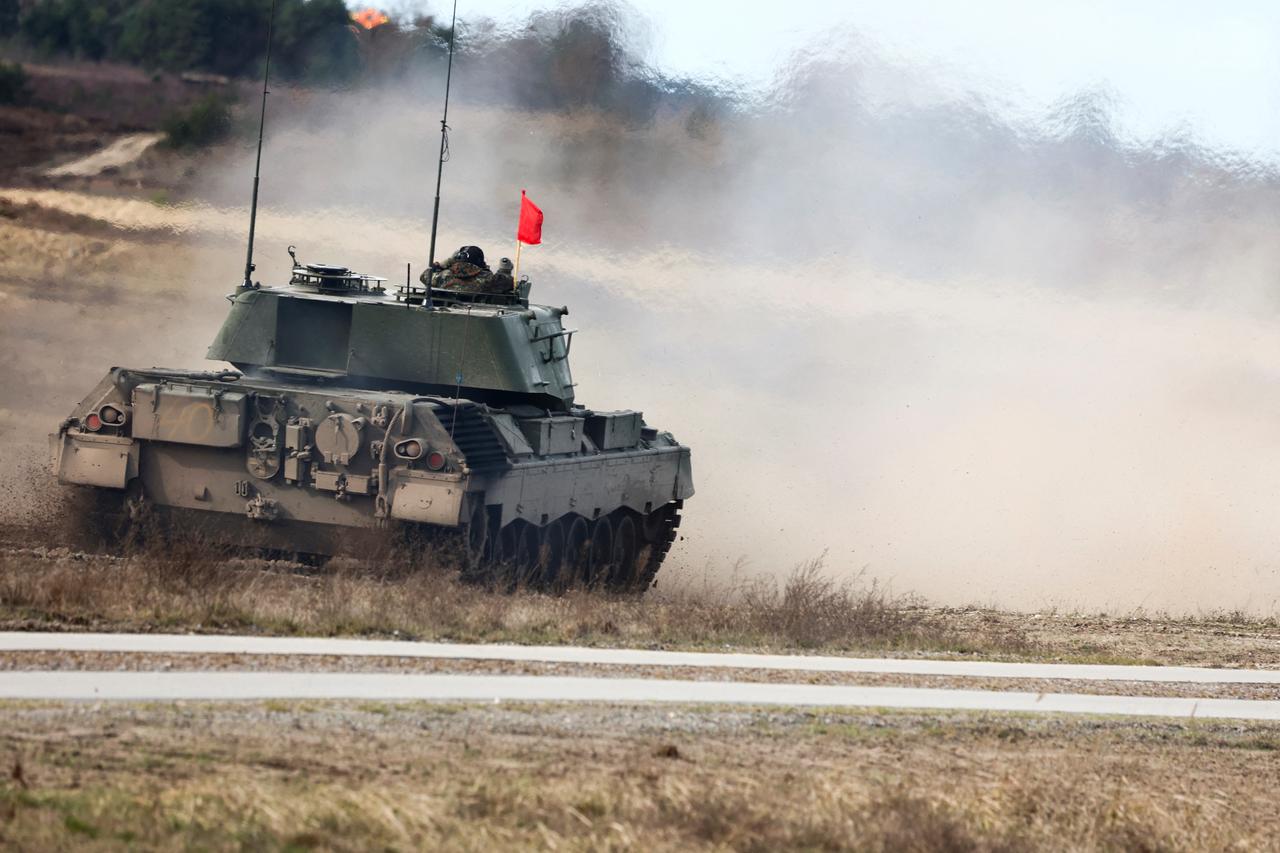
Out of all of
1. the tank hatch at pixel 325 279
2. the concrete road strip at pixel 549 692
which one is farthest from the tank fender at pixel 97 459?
the concrete road strip at pixel 549 692

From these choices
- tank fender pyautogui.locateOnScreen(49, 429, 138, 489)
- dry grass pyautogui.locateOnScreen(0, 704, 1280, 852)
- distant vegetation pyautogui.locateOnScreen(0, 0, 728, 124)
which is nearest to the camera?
dry grass pyautogui.locateOnScreen(0, 704, 1280, 852)

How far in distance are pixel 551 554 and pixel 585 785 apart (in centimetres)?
1120

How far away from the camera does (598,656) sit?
A: 1612 centimetres

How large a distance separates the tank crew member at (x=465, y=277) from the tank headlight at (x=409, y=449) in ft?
11.8

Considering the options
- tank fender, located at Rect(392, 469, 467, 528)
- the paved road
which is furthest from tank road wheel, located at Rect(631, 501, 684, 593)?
the paved road

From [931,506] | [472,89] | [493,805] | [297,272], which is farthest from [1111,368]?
[493,805]

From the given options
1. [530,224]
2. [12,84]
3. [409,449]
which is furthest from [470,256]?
[12,84]

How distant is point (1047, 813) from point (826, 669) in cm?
499

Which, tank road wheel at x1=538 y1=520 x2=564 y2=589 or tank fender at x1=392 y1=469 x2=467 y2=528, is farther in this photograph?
tank road wheel at x1=538 y1=520 x2=564 y2=589

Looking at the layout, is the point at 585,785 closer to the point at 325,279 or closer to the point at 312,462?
the point at 312,462

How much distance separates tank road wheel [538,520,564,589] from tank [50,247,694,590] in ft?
0.09

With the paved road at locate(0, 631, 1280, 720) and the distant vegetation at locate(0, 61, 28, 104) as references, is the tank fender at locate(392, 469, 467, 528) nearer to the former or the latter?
the paved road at locate(0, 631, 1280, 720)

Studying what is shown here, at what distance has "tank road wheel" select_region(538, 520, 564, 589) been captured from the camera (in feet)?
69.2

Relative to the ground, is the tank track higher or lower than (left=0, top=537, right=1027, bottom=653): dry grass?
higher
